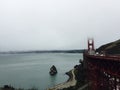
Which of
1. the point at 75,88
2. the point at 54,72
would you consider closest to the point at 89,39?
the point at 75,88

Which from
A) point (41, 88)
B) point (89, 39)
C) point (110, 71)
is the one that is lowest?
point (41, 88)

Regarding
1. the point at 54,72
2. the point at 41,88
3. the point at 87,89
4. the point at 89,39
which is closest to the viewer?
the point at 87,89

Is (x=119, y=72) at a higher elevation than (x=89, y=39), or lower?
lower

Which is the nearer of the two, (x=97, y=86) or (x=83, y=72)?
(x=97, y=86)

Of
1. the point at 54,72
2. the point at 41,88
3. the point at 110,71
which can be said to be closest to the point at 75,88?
the point at 41,88

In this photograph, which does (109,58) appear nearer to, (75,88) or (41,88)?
(75,88)

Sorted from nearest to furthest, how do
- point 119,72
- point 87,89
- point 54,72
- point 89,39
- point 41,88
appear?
point 119,72 < point 87,89 < point 41,88 < point 89,39 < point 54,72

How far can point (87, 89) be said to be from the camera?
180ft

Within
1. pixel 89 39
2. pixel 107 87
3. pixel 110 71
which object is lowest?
pixel 107 87

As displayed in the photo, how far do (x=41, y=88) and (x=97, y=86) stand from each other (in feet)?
161

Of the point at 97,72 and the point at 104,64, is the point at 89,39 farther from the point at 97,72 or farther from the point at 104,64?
the point at 104,64

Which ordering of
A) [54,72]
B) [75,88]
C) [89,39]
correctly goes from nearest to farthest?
[75,88] → [89,39] → [54,72]

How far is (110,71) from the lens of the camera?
24109 millimetres

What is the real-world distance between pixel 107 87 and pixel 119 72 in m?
15.2
